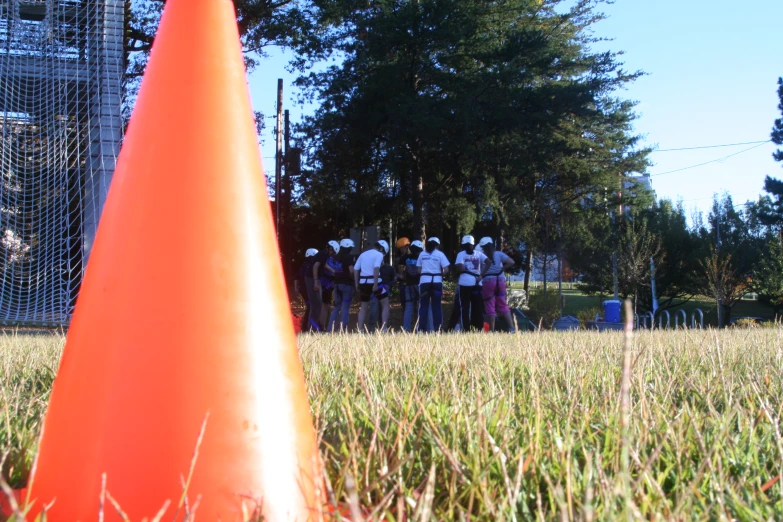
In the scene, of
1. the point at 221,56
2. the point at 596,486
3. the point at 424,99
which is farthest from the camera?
the point at 424,99

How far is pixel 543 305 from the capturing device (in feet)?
88.1

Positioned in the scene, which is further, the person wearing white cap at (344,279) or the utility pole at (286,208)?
the utility pole at (286,208)

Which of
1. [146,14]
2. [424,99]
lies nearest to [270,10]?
[146,14]

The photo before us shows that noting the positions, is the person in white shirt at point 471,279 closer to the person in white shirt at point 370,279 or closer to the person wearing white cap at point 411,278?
the person wearing white cap at point 411,278

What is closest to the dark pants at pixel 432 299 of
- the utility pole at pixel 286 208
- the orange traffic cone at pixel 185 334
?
the orange traffic cone at pixel 185 334

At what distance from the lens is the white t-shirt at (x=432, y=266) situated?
11.8m

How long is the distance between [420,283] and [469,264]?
87 centimetres

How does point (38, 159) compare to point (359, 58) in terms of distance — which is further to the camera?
point (359, 58)

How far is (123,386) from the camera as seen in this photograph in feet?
5.49

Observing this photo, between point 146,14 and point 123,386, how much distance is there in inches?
1199

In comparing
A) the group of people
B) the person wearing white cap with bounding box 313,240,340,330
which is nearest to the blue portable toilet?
the group of people

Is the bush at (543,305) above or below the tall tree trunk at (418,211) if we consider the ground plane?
below

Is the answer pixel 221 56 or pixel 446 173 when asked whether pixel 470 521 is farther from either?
pixel 446 173

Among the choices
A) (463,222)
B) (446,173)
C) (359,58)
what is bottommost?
(463,222)
